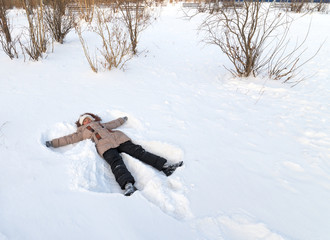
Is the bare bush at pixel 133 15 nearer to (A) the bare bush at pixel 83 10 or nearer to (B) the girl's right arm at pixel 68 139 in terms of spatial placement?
(A) the bare bush at pixel 83 10

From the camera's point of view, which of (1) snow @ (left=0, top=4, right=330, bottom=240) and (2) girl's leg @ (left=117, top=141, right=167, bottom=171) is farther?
(2) girl's leg @ (left=117, top=141, right=167, bottom=171)

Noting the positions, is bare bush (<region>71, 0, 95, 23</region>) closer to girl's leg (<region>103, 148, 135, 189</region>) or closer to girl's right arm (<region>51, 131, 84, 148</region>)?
girl's right arm (<region>51, 131, 84, 148</region>)

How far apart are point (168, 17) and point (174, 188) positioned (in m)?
9.46

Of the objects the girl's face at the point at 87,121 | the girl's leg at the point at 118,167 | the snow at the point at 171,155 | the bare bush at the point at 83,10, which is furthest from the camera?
the bare bush at the point at 83,10

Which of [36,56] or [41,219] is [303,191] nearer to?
[41,219]

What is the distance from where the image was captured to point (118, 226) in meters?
1.68

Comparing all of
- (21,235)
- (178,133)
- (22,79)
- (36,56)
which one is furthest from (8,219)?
(36,56)

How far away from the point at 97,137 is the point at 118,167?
21.8 inches

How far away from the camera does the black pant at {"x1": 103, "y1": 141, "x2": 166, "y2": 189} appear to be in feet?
7.38

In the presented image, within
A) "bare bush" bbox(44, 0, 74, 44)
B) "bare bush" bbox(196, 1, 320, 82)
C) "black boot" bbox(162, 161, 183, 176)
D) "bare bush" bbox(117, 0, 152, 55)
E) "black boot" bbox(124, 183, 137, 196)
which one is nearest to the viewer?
"black boot" bbox(124, 183, 137, 196)

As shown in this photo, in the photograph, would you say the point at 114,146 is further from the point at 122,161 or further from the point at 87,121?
the point at 87,121

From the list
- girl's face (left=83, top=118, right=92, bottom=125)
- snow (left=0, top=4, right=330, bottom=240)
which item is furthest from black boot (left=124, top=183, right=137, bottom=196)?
girl's face (left=83, top=118, right=92, bottom=125)

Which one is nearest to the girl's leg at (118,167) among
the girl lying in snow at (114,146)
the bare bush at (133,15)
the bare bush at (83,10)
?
the girl lying in snow at (114,146)

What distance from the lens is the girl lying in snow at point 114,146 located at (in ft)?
7.54
